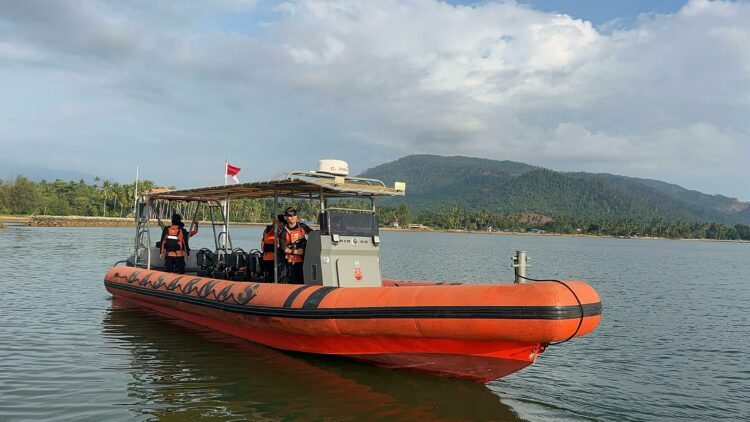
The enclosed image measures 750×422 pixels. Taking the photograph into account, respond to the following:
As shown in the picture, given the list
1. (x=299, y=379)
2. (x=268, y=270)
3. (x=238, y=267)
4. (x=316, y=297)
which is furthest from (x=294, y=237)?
(x=299, y=379)

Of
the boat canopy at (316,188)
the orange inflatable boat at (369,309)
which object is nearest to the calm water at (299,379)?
the orange inflatable boat at (369,309)

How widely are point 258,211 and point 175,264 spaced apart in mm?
85799

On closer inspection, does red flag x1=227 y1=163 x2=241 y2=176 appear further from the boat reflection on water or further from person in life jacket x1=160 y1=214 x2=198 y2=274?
the boat reflection on water

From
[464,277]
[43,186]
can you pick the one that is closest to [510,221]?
[43,186]

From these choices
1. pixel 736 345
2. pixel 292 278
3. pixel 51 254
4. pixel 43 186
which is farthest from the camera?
pixel 43 186

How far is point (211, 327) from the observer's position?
389 inches

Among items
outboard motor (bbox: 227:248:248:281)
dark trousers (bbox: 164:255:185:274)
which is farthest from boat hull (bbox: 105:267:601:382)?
dark trousers (bbox: 164:255:185:274)

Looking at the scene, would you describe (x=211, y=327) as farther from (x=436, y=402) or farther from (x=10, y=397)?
(x=436, y=402)

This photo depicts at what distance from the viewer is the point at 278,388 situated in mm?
7105

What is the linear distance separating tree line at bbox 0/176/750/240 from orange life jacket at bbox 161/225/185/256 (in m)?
1.38

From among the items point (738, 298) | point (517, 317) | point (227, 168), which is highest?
point (227, 168)

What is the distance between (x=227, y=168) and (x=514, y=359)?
8.53 m

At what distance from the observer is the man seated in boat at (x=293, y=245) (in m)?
8.83

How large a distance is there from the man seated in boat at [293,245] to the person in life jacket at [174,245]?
3688mm
